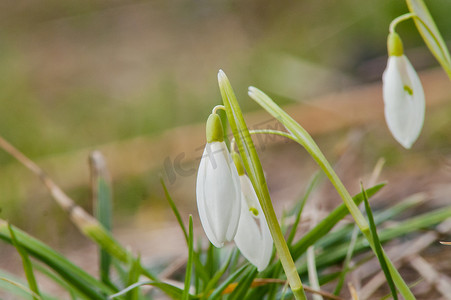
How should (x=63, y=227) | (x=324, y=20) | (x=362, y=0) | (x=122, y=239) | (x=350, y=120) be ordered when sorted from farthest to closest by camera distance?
1. (x=324, y=20)
2. (x=362, y=0)
3. (x=350, y=120)
4. (x=63, y=227)
5. (x=122, y=239)

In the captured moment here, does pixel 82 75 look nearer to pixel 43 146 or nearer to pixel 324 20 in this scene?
pixel 43 146

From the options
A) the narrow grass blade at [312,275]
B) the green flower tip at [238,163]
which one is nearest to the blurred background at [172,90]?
the green flower tip at [238,163]

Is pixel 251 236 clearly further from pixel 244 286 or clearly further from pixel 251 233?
pixel 244 286

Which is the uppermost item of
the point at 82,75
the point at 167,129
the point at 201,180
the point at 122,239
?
the point at 82,75

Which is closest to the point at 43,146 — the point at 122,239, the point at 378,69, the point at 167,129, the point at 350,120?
the point at 167,129

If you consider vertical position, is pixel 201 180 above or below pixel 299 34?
below

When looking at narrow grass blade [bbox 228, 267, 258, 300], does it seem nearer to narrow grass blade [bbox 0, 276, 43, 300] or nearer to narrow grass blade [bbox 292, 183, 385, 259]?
narrow grass blade [bbox 292, 183, 385, 259]

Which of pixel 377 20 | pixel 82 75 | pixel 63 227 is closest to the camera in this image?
pixel 63 227

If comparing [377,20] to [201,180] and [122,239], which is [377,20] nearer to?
[122,239]

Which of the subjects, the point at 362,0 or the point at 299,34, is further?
the point at 299,34
